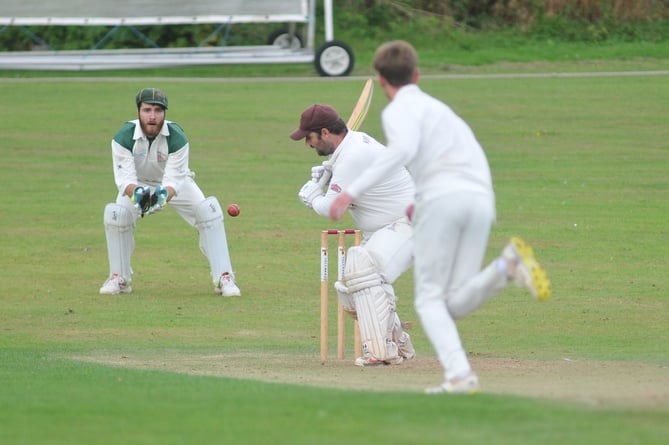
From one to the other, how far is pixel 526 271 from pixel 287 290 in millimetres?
6872

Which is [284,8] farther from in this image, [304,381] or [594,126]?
[304,381]

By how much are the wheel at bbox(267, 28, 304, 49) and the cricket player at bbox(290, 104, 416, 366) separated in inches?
814

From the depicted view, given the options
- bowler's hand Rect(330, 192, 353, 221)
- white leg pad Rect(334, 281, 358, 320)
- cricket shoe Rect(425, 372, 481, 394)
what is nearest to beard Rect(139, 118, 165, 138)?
white leg pad Rect(334, 281, 358, 320)

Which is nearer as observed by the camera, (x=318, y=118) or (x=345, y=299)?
(x=318, y=118)

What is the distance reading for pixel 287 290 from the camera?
13.2 m

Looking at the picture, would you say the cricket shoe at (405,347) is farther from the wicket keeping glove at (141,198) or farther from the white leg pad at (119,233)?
the white leg pad at (119,233)

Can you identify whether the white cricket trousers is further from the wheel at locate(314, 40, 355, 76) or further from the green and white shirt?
the wheel at locate(314, 40, 355, 76)

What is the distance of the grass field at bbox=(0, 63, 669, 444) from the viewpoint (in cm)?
611

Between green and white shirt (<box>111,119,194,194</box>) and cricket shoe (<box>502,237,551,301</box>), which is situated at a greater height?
cricket shoe (<box>502,237,551,301</box>)

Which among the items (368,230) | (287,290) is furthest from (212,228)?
(368,230)

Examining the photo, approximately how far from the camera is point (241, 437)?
567 centimetres

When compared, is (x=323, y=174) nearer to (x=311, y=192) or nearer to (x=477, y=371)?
(x=311, y=192)

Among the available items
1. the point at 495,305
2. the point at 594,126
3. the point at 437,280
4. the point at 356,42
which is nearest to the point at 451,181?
the point at 437,280

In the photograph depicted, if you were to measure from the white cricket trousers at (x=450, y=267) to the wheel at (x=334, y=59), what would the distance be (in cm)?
2131
